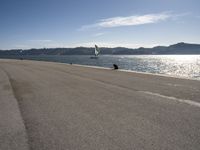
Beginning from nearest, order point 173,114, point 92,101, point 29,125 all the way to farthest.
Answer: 1. point 29,125
2. point 173,114
3. point 92,101

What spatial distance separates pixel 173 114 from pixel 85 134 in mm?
2658

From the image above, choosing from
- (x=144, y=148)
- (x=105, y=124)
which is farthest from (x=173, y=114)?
(x=144, y=148)

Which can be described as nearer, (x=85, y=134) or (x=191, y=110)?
(x=85, y=134)

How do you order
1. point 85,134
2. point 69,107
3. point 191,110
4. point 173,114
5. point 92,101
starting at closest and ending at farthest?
1. point 85,134
2. point 173,114
3. point 191,110
4. point 69,107
5. point 92,101

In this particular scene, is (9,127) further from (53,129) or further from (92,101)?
(92,101)

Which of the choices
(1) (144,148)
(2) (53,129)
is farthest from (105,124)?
(1) (144,148)

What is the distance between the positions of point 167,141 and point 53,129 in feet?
7.97

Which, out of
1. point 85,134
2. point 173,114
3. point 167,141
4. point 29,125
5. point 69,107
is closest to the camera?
point 167,141

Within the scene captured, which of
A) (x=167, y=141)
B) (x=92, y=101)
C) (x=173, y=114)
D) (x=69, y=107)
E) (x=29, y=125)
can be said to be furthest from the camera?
(x=92, y=101)

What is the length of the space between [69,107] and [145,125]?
2.89 meters

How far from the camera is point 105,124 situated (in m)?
5.49

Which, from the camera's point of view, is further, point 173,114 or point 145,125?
point 173,114

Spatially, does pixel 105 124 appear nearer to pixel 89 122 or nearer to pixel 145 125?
pixel 89 122

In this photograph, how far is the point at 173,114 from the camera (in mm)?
6242
